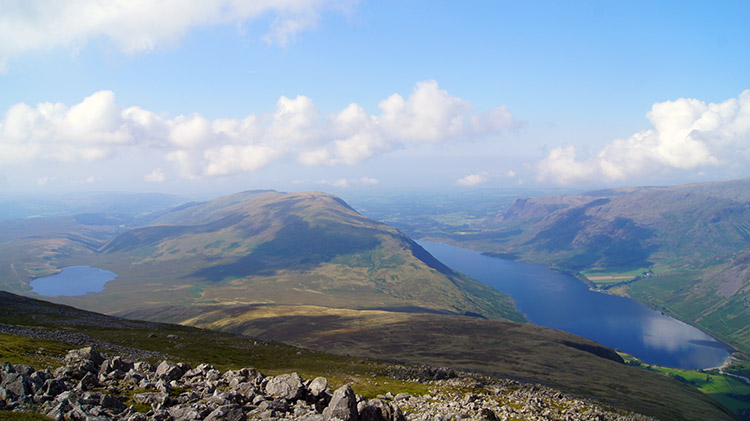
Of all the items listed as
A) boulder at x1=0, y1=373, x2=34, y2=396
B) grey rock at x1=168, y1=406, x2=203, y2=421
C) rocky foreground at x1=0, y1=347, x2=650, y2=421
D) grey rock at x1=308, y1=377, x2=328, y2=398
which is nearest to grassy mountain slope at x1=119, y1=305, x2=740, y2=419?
rocky foreground at x1=0, y1=347, x2=650, y2=421

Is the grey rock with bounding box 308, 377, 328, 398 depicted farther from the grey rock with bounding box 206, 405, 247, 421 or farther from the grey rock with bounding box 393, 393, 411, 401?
the grey rock with bounding box 393, 393, 411, 401

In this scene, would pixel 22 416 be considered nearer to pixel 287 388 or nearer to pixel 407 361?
pixel 287 388

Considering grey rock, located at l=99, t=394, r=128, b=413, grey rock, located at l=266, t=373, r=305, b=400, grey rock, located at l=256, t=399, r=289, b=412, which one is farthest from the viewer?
grey rock, located at l=266, t=373, r=305, b=400

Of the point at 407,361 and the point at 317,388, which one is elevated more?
the point at 317,388

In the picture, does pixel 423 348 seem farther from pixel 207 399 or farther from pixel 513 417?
pixel 207 399

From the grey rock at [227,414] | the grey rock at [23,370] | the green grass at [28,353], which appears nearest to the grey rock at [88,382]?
the grey rock at [23,370]

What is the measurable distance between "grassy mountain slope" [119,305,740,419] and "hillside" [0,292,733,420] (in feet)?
2.20

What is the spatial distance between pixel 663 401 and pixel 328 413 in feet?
354

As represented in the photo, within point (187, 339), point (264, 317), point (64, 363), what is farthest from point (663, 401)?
point (264, 317)

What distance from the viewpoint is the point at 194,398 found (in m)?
28.2

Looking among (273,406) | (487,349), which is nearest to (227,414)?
(273,406)

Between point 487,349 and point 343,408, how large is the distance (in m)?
123

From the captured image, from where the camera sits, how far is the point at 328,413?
25531 mm

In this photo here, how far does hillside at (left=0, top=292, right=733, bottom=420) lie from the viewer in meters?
48.6
